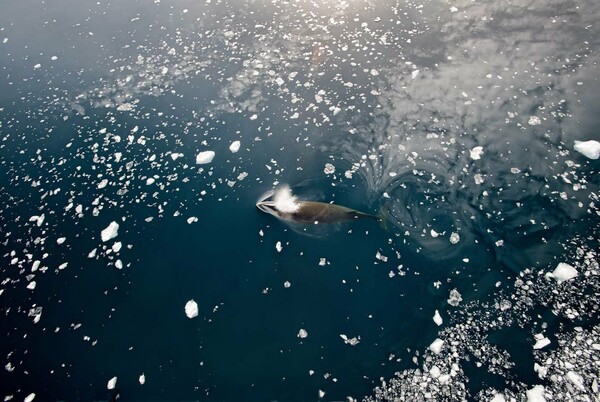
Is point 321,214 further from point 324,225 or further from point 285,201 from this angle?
point 285,201

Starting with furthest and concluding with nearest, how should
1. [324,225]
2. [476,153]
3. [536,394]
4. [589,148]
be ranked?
[476,153] < [589,148] < [324,225] < [536,394]

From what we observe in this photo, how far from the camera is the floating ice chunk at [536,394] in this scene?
2787 mm

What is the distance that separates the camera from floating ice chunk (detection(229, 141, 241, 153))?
16.9ft

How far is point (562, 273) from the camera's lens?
339cm

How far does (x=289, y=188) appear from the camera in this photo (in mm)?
4492

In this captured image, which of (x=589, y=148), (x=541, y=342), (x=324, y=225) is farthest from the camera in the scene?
(x=589, y=148)

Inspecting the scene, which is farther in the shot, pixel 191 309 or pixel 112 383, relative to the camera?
pixel 191 309

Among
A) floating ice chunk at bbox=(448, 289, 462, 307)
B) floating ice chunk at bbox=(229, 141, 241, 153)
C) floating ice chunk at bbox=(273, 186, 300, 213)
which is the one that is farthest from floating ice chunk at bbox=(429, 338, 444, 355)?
floating ice chunk at bbox=(229, 141, 241, 153)

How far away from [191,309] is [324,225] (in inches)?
68.7

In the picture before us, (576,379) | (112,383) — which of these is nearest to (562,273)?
(576,379)

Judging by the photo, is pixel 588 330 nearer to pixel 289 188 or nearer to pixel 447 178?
pixel 447 178

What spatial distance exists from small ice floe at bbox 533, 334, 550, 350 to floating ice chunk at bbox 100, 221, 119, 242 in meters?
4.78

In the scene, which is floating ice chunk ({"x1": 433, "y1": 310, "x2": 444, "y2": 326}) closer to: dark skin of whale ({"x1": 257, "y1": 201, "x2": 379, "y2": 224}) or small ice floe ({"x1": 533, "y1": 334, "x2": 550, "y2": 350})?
small ice floe ({"x1": 533, "y1": 334, "x2": 550, "y2": 350})

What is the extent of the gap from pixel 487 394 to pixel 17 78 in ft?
33.3
